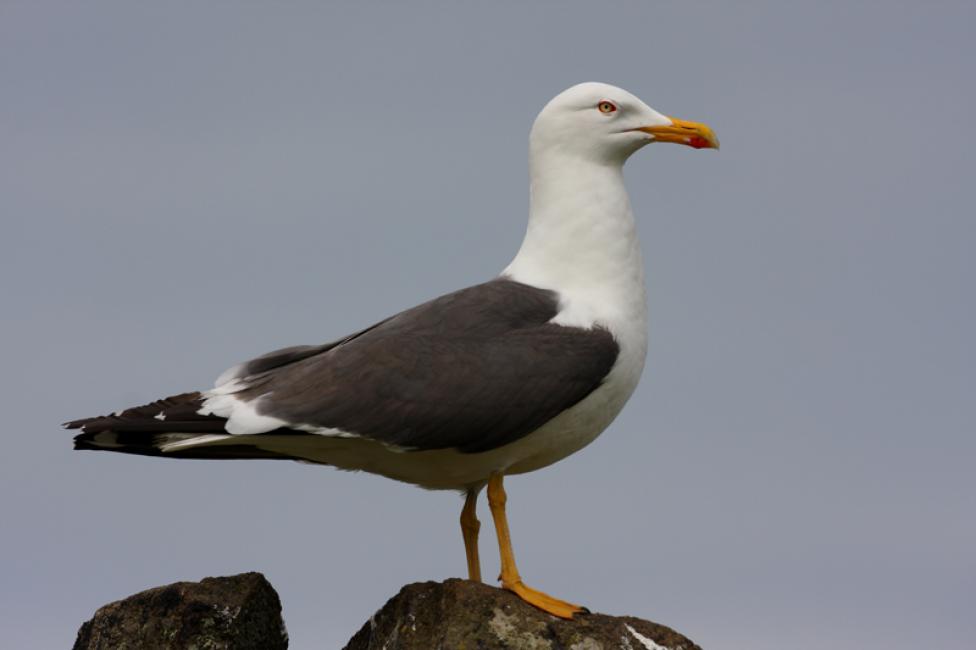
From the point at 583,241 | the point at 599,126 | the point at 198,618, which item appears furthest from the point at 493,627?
the point at 599,126

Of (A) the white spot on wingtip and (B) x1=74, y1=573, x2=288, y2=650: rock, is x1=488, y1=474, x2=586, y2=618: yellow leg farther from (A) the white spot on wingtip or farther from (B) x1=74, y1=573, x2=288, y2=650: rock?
(B) x1=74, y1=573, x2=288, y2=650: rock

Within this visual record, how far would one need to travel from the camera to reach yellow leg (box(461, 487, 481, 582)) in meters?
13.3

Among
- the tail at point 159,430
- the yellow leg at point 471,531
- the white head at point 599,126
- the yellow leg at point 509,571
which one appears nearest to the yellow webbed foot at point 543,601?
the yellow leg at point 509,571

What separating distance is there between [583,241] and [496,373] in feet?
5.46

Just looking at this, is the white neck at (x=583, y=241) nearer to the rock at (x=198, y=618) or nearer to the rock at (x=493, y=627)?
the rock at (x=493, y=627)

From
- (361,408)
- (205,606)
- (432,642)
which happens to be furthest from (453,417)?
(205,606)

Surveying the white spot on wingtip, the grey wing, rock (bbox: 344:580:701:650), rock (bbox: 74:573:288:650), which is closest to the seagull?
the grey wing

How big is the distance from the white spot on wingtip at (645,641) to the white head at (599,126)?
3951mm

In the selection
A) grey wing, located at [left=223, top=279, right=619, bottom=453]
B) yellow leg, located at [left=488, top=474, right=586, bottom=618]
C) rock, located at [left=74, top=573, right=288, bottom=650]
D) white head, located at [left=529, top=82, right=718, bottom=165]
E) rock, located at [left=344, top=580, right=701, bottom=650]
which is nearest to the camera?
rock, located at [left=344, top=580, right=701, bottom=650]

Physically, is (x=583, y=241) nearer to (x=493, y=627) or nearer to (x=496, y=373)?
(x=496, y=373)

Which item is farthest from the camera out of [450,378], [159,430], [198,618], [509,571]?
[198,618]

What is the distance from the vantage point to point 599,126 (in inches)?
537

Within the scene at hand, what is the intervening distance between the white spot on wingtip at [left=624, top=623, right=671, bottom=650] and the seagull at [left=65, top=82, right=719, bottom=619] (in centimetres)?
50

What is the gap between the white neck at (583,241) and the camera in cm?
1309
